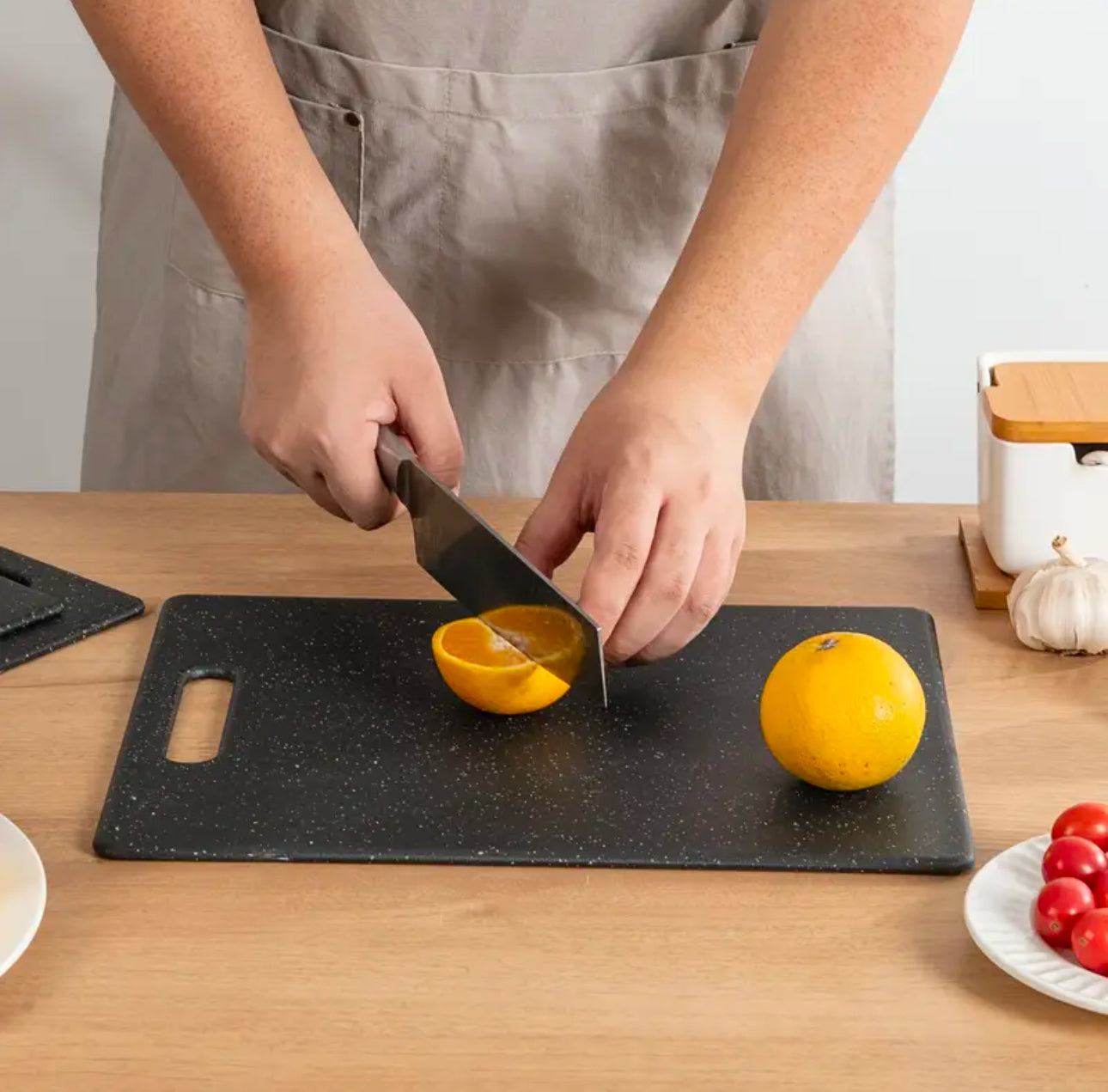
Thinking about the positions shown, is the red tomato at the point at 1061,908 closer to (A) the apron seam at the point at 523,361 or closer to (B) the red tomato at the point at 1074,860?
(B) the red tomato at the point at 1074,860

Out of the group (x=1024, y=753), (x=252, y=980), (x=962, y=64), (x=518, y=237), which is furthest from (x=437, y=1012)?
(x=962, y=64)

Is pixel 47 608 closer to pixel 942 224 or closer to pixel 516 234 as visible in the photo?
pixel 516 234

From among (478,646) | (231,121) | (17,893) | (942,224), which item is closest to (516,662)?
(478,646)

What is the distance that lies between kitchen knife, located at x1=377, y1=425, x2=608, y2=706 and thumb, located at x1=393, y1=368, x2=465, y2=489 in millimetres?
15

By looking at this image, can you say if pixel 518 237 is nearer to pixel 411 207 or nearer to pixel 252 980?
pixel 411 207

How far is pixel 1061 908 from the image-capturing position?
2.68ft

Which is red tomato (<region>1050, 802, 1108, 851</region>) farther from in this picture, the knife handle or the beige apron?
the beige apron

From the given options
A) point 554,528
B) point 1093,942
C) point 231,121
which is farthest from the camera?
point 231,121

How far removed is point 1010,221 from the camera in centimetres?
243

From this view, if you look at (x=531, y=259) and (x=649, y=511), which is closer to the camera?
(x=649, y=511)

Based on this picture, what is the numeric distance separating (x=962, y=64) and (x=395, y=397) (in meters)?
1.40

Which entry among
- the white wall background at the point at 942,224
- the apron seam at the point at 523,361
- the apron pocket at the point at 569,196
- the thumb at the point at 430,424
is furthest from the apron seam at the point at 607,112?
the white wall background at the point at 942,224

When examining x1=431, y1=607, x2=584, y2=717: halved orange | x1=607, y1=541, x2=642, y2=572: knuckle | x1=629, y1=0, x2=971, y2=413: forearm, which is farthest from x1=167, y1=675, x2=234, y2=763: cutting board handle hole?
x1=629, y1=0, x2=971, y2=413: forearm

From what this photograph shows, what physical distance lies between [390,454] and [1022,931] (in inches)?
19.8
